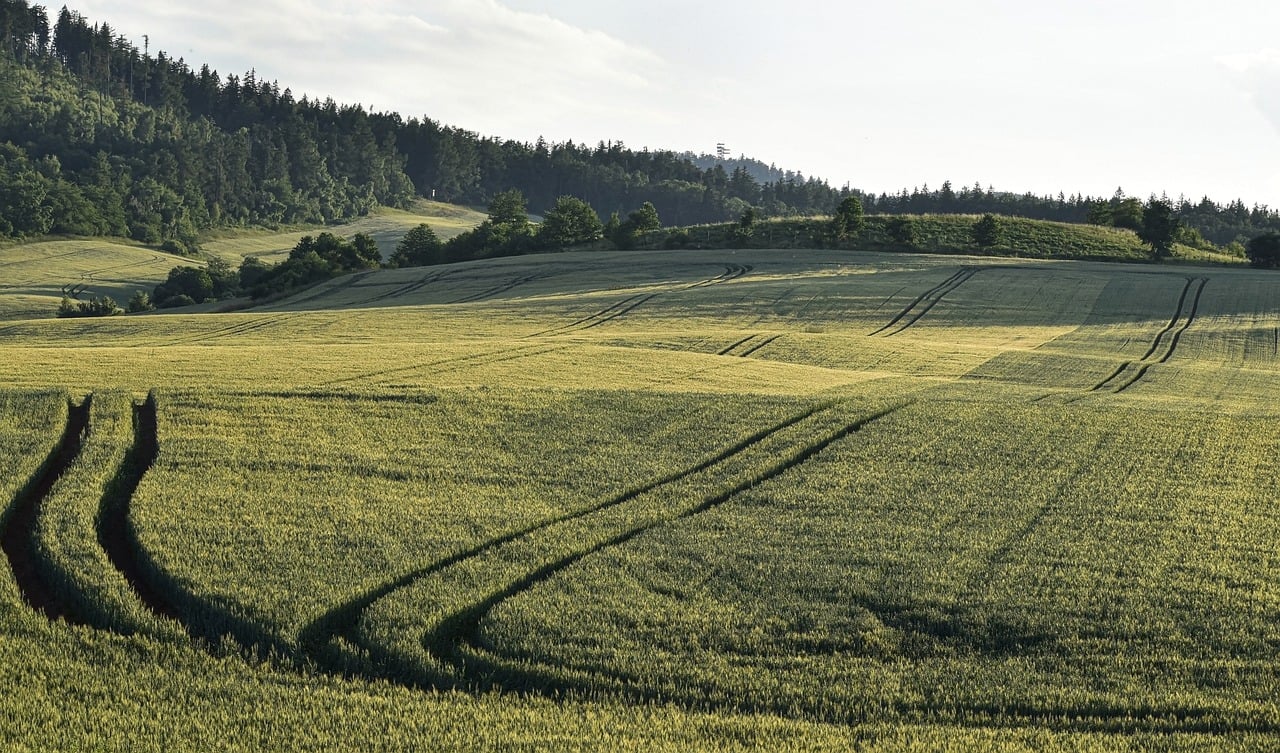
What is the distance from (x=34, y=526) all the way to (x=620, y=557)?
10.8 metres

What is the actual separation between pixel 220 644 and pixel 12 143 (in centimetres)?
18517

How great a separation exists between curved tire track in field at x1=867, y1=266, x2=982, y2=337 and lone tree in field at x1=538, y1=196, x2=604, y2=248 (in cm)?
4340

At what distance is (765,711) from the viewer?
46.5 ft

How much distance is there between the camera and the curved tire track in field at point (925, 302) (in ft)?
212

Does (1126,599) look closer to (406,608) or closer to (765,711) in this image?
(765,711)

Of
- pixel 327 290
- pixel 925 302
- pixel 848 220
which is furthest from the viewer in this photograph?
pixel 848 220

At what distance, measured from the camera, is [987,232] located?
336 feet

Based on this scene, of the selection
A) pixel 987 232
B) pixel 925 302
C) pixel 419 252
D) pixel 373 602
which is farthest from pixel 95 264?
pixel 373 602

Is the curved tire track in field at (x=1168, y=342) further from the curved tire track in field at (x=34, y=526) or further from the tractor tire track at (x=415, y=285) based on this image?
the tractor tire track at (x=415, y=285)

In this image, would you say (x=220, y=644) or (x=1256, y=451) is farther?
(x=1256, y=451)

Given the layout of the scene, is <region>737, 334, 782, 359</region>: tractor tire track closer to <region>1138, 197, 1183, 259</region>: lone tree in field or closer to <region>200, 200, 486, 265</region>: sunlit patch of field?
<region>1138, 197, 1183, 259</region>: lone tree in field

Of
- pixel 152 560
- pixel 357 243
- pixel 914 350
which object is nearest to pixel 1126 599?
pixel 152 560

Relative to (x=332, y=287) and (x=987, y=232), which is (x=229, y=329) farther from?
(x=987, y=232)

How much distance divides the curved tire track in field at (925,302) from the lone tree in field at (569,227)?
43.4 m
